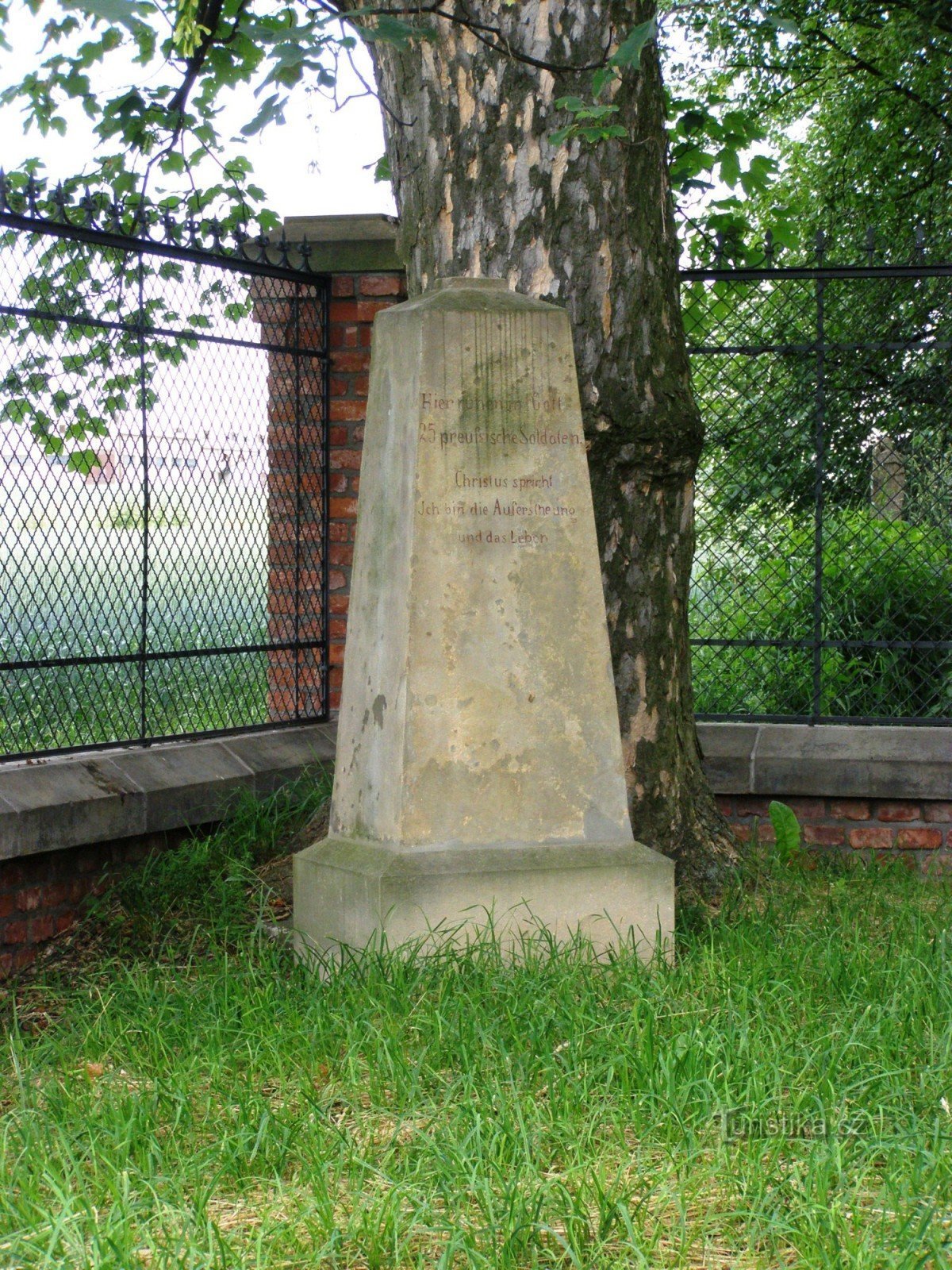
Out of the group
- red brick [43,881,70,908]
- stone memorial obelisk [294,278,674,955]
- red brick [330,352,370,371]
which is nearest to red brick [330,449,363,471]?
red brick [330,352,370,371]

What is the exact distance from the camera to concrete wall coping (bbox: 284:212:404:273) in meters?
5.93

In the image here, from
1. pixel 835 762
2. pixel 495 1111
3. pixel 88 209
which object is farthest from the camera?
pixel 835 762

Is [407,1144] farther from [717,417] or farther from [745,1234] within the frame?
[717,417]

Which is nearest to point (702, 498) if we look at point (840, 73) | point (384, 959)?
point (384, 959)

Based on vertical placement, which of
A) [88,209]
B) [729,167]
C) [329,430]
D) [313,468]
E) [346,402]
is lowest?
[313,468]

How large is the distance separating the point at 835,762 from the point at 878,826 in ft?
1.06

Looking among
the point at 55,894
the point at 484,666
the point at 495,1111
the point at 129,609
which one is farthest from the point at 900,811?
the point at 495,1111

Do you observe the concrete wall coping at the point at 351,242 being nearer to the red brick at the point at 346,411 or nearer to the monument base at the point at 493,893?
the red brick at the point at 346,411

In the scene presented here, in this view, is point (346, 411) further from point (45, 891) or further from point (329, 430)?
point (45, 891)

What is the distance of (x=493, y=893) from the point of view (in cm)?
383

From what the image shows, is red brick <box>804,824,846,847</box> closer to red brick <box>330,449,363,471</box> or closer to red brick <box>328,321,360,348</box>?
red brick <box>330,449,363,471</box>

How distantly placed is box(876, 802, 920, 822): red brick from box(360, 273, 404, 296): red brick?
2.82 m

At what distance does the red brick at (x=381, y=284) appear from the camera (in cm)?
600

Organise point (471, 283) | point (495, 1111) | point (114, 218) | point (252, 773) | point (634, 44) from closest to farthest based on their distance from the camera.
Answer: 1. point (495, 1111)
2. point (634, 44)
3. point (471, 283)
4. point (114, 218)
5. point (252, 773)
